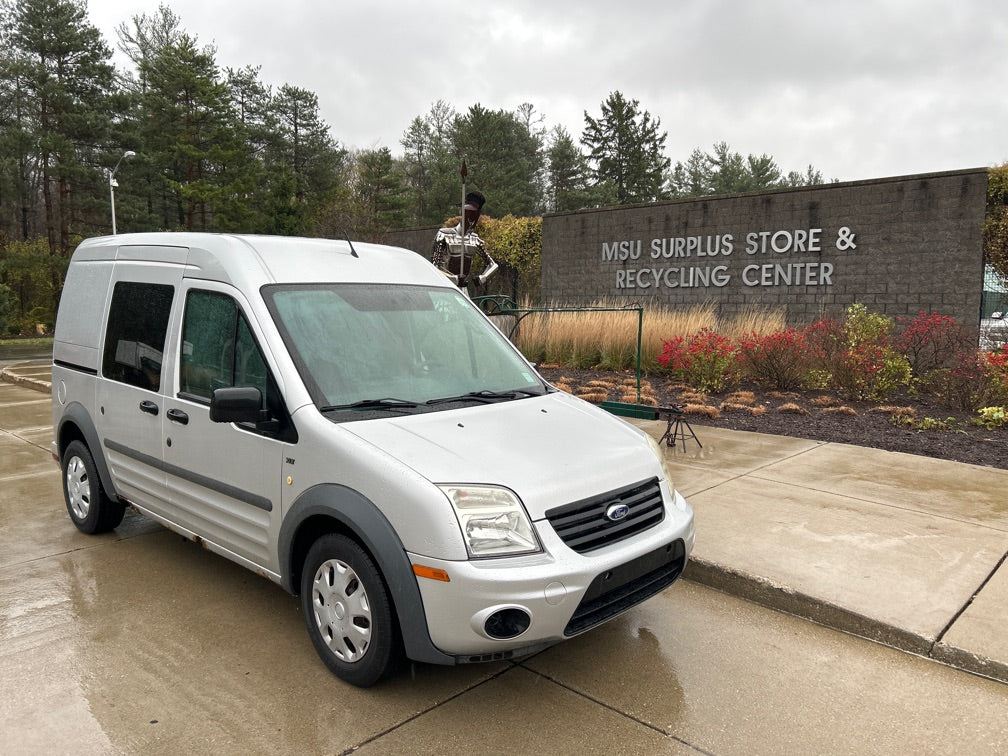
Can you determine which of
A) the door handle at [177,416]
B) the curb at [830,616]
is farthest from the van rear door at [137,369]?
the curb at [830,616]

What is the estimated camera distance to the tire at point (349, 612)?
9.73 ft

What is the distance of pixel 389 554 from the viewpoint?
2.85 m

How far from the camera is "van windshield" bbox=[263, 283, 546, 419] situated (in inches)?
136

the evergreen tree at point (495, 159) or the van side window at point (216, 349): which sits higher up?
the evergreen tree at point (495, 159)

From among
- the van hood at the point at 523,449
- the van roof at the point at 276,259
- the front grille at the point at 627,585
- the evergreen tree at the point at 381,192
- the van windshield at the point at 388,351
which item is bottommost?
the front grille at the point at 627,585

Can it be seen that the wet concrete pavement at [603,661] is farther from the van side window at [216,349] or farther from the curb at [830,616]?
the van side window at [216,349]

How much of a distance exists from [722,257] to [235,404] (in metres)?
14.6

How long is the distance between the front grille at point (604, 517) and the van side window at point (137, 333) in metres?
2.65

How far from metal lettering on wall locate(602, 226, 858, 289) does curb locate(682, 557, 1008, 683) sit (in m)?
11.9

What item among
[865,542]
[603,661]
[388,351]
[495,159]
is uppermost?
[495,159]

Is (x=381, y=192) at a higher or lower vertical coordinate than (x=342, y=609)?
higher

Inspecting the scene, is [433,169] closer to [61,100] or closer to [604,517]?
[61,100]

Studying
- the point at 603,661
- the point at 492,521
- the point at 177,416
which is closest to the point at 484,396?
the point at 492,521

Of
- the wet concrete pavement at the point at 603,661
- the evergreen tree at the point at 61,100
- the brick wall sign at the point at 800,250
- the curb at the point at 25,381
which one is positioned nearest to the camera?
the wet concrete pavement at the point at 603,661
